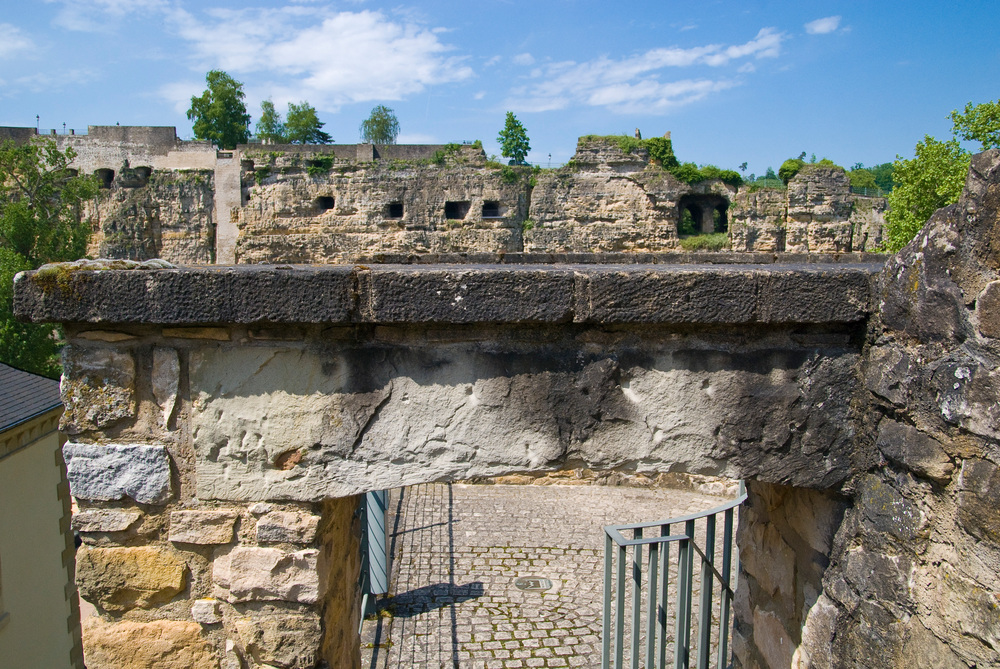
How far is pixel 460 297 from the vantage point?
2.04m

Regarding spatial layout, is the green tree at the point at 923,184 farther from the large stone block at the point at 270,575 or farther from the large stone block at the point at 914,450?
the large stone block at the point at 270,575

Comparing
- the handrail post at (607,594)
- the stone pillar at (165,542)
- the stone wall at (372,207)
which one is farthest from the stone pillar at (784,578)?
the stone wall at (372,207)

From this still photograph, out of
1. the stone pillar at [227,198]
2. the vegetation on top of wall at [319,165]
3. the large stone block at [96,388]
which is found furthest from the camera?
the stone pillar at [227,198]

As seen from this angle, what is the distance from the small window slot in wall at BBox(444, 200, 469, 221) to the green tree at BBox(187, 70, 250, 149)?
20.4 metres

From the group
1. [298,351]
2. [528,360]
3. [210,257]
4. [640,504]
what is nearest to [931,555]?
[528,360]

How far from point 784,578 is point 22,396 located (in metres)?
7.93

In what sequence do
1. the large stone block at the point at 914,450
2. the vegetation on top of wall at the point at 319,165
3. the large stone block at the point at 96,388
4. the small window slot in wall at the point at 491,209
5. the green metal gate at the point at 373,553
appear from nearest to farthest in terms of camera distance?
the large stone block at the point at 914,450
the large stone block at the point at 96,388
the green metal gate at the point at 373,553
the small window slot in wall at the point at 491,209
the vegetation on top of wall at the point at 319,165

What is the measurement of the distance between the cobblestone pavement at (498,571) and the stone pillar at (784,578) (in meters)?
2.79

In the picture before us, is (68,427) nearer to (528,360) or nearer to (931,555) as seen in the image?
(528,360)

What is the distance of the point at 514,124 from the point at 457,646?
2248cm

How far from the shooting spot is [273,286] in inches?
79.8

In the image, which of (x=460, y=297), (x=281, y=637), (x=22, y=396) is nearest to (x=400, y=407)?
(x=460, y=297)

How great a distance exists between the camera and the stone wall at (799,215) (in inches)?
671

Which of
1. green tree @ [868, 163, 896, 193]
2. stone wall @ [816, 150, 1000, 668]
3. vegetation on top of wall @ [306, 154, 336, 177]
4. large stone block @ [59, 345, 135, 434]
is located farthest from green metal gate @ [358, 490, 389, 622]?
green tree @ [868, 163, 896, 193]
